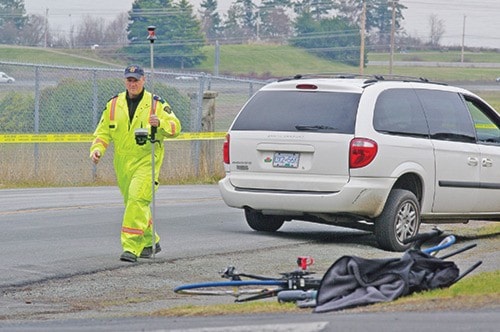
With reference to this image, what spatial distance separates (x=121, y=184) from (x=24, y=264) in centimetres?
129

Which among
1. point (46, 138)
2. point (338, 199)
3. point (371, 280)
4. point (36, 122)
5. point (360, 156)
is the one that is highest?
point (360, 156)

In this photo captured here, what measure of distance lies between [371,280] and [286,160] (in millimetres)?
4877

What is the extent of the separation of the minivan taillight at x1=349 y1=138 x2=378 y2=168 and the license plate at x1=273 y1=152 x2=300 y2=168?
62 centimetres

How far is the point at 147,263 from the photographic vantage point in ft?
40.1

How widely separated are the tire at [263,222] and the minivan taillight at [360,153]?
1801 mm

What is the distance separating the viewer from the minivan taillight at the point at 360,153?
13.2 m

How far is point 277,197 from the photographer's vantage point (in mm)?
13594

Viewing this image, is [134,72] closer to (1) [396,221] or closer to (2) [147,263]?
(2) [147,263]

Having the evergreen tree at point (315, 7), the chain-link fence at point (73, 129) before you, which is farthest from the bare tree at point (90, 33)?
the chain-link fence at point (73, 129)

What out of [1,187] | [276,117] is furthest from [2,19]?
[276,117]

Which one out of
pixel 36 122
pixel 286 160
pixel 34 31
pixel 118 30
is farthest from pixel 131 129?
pixel 118 30

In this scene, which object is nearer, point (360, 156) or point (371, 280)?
point (371, 280)

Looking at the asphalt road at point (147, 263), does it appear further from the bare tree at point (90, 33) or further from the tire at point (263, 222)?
the bare tree at point (90, 33)

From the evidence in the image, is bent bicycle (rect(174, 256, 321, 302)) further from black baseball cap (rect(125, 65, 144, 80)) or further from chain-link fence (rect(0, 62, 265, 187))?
chain-link fence (rect(0, 62, 265, 187))
